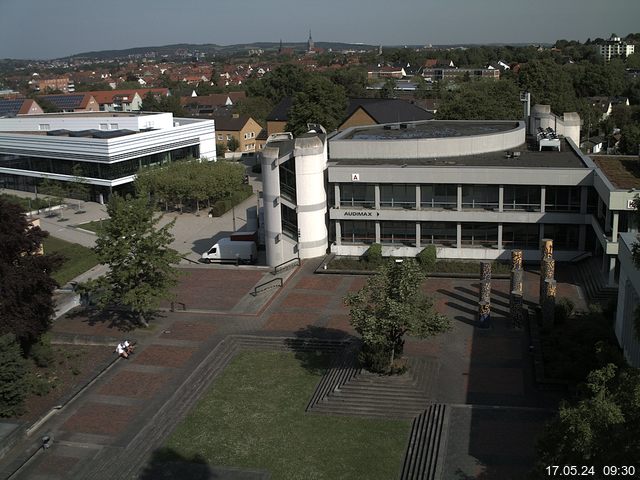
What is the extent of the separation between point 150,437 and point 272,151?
21427 millimetres

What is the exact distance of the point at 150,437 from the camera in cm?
2350

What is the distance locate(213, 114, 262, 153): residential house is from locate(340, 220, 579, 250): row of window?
55.2 meters

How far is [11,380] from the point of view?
976 inches

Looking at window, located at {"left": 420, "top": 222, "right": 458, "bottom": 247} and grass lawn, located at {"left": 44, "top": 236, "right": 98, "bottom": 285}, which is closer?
window, located at {"left": 420, "top": 222, "right": 458, "bottom": 247}

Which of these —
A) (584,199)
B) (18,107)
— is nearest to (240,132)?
(18,107)

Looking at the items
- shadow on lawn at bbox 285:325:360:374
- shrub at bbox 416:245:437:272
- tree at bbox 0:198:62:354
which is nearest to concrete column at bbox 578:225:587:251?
shrub at bbox 416:245:437:272

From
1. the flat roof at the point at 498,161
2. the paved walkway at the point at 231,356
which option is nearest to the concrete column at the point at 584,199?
the flat roof at the point at 498,161

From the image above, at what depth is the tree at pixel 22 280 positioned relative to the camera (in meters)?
27.4

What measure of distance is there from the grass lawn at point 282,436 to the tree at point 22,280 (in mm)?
7818

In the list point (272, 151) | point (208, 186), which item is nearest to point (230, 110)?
point (208, 186)

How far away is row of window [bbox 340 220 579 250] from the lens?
39438 millimetres
